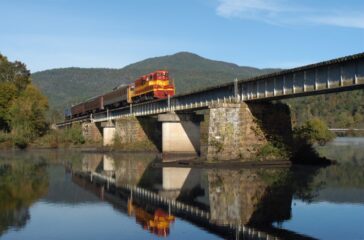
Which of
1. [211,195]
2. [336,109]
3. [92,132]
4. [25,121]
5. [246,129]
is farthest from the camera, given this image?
[336,109]

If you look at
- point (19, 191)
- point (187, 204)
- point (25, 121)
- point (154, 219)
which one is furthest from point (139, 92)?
point (154, 219)

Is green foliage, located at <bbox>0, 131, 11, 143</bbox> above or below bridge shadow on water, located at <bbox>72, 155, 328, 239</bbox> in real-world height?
above

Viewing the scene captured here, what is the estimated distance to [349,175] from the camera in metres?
40.5

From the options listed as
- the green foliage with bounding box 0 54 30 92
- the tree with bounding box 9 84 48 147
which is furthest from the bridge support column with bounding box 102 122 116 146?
the green foliage with bounding box 0 54 30 92

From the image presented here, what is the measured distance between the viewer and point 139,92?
247 ft

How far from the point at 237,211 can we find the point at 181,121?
3983 cm

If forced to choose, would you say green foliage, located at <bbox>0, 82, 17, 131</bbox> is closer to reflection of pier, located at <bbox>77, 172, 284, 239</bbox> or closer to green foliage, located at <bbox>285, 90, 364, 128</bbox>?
reflection of pier, located at <bbox>77, 172, 284, 239</bbox>

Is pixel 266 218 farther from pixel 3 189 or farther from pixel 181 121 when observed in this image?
pixel 181 121

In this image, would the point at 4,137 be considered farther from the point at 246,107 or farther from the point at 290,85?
the point at 290,85

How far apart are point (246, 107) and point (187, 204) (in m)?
21.5

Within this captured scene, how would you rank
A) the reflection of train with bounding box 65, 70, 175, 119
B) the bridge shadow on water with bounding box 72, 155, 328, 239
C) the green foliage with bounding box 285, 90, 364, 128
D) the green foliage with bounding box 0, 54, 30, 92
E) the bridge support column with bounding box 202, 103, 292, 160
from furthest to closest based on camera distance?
the green foliage with bounding box 285, 90, 364, 128
the green foliage with bounding box 0, 54, 30, 92
the reflection of train with bounding box 65, 70, 175, 119
the bridge support column with bounding box 202, 103, 292, 160
the bridge shadow on water with bounding box 72, 155, 328, 239

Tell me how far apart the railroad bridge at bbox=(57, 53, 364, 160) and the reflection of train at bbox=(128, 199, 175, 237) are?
17.8 meters

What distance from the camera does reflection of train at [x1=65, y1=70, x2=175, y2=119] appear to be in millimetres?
68250

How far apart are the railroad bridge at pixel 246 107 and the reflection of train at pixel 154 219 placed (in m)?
17.8
